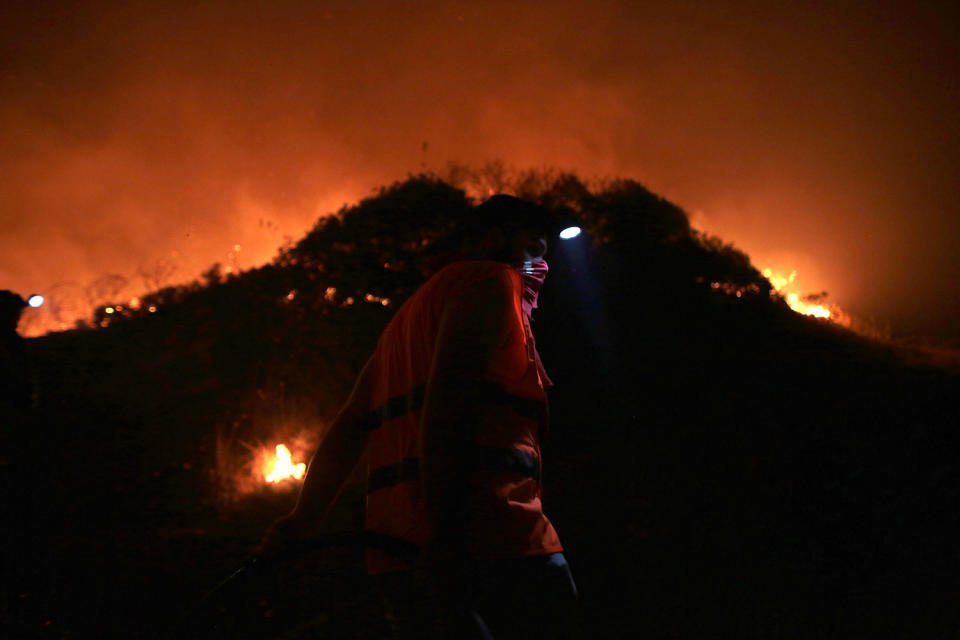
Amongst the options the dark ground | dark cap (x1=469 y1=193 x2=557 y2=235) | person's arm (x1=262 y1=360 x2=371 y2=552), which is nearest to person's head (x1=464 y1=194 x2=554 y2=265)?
dark cap (x1=469 y1=193 x2=557 y2=235)

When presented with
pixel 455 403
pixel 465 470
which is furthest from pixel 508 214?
pixel 465 470

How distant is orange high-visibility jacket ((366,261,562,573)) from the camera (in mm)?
1508

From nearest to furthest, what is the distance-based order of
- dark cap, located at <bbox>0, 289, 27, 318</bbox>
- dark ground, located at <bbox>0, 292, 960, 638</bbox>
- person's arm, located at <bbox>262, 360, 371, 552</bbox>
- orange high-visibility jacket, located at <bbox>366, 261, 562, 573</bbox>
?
orange high-visibility jacket, located at <bbox>366, 261, 562, 573</bbox>, person's arm, located at <bbox>262, 360, 371, 552</bbox>, dark ground, located at <bbox>0, 292, 960, 638</bbox>, dark cap, located at <bbox>0, 289, 27, 318</bbox>

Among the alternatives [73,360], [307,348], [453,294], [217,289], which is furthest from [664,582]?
[73,360]

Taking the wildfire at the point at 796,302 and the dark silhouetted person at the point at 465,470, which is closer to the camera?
the dark silhouetted person at the point at 465,470

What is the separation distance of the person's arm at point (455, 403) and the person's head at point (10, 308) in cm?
736

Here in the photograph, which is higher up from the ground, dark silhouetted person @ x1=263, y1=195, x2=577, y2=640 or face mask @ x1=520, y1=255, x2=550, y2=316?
face mask @ x1=520, y1=255, x2=550, y2=316

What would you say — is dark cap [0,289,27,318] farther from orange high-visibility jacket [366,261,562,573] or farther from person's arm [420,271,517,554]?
person's arm [420,271,517,554]

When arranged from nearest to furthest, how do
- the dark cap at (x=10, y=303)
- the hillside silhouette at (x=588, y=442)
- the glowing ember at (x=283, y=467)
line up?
Result: the hillside silhouette at (x=588, y=442) < the dark cap at (x=10, y=303) < the glowing ember at (x=283, y=467)

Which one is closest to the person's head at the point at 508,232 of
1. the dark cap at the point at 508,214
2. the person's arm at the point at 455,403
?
A: the dark cap at the point at 508,214

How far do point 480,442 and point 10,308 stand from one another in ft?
24.6

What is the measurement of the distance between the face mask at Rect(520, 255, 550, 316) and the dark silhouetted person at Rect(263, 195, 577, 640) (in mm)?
34

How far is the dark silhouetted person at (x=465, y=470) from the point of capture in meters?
1.39

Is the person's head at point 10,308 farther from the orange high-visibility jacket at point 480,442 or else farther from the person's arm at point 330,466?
the orange high-visibility jacket at point 480,442
